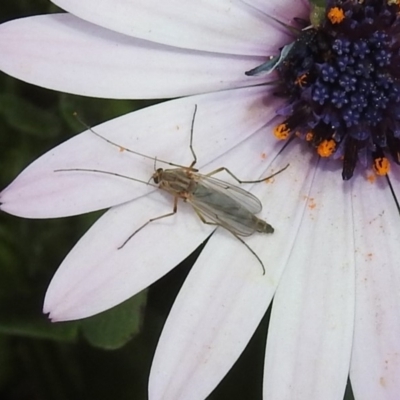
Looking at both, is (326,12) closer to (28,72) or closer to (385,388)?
(28,72)

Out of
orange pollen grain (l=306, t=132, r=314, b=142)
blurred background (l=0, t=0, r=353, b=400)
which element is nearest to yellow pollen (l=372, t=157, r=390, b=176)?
orange pollen grain (l=306, t=132, r=314, b=142)

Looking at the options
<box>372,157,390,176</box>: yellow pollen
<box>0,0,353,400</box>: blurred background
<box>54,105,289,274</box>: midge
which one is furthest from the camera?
<box>0,0,353,400</box>: blurred background

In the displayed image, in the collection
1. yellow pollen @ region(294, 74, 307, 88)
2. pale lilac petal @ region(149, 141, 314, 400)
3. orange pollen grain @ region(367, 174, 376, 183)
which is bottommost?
pale lilac petal @ region(149, 141, 314, 400)

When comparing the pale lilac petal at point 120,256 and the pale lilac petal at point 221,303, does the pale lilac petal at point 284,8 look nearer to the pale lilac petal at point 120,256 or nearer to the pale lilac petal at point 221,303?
the pale lilac petal at point 221,303

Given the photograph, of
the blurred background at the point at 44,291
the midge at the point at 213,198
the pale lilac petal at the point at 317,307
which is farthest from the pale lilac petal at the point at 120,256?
the blurred background at the point at 44,291

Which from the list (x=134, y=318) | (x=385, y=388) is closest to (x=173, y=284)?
(x=134, y=318)

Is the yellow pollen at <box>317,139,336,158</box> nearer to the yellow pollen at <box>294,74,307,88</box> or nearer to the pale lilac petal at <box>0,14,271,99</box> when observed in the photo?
the yellow pollen at <box>294,74,307,88</box>

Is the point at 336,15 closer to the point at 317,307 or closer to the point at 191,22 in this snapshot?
the point at 191,22
